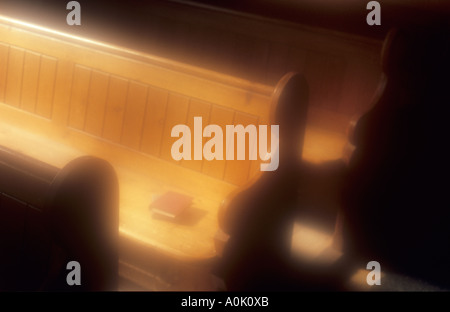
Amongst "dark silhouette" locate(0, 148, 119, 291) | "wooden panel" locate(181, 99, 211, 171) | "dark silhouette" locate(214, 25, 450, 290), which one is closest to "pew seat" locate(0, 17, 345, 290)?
"wooden panel" locate(181, 99, 211, 171)

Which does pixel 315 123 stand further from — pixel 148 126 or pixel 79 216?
pixel 79 216

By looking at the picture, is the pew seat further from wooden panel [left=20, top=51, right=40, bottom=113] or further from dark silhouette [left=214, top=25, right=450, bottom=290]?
dark silhouette [left=214, top=25, right=450, bottom=290]

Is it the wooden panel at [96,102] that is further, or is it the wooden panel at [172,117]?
the wooden panel at [96,102]

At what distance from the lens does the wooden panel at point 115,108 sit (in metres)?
2.99

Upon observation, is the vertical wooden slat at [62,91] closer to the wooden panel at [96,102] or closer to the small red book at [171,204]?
the wooden panel at [96,102]

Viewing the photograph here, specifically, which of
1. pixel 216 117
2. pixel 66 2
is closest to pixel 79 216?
pixel 216 117

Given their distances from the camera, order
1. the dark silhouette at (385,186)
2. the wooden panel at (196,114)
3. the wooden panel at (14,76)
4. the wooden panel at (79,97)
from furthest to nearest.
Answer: the wooden panel at (14,76) < the wooden panel at (79,97) < the wooden panel at (196,114) < the dark silhouette at (385,186)

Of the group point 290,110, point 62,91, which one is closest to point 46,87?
point 62,91

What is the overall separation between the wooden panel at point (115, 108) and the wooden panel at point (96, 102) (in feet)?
0.13

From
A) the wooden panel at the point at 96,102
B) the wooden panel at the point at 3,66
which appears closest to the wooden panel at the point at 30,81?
the wooden panel at the point at 3,66

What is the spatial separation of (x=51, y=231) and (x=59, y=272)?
0.54 ft

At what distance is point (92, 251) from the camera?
60.6 inches

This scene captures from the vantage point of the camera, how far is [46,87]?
3.32 metres

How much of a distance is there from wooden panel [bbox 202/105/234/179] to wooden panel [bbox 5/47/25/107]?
1.57 meters
